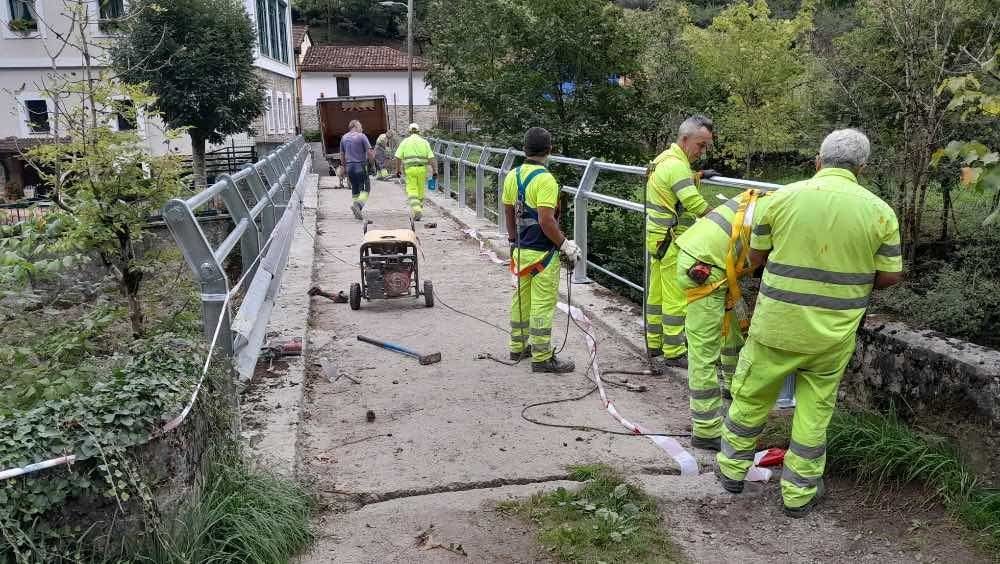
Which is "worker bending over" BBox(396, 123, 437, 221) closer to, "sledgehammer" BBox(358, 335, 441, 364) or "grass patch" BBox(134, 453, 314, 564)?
"sledgehammer" BBox(358, 335, 441, 364)

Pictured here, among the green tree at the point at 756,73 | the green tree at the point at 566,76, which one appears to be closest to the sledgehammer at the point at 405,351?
the green tree at the point at 566,76

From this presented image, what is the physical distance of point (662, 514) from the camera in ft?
11.7

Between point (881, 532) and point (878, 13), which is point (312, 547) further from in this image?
point (878, 13)

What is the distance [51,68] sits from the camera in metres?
16.3

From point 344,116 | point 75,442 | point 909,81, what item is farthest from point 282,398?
point 344,116

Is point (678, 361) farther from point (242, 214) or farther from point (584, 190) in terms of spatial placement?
point (242, 214)

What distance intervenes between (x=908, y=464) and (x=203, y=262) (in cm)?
328

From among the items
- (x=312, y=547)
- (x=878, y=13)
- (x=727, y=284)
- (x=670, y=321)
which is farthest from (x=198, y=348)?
(x=878, y=13)

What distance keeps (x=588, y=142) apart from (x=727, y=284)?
32.3 ft

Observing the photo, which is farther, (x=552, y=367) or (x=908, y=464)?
(x=552, y=367)

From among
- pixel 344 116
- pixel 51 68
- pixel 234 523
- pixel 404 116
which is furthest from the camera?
pixel 404 116

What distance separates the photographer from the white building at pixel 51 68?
17.1m

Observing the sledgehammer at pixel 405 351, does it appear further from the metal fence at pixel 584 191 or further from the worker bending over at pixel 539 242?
the metal fence at pixel 584 191

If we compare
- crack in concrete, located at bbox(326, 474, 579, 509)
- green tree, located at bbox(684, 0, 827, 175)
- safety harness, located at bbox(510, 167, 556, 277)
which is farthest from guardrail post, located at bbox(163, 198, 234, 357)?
green tree, located at bbox(684, 0, 827, 175)
